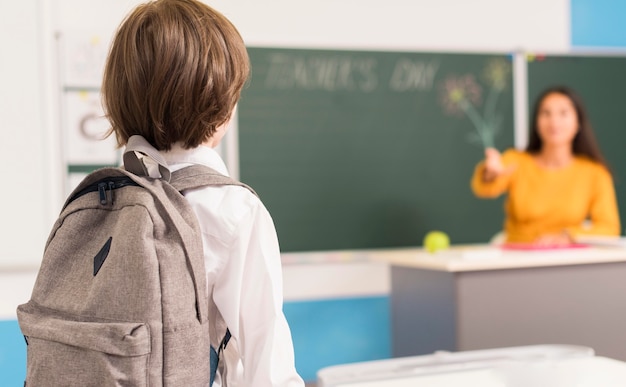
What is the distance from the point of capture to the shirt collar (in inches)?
47.4

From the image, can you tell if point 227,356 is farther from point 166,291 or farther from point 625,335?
point 625,335

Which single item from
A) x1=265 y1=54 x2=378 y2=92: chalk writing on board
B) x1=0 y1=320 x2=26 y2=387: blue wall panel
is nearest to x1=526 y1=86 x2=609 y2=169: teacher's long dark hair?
x1=265 y1=54 x2=378 y2=92: chalk writing on board

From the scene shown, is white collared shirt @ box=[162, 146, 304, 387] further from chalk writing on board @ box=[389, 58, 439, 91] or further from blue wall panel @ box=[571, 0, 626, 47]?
blue wall panel @ box=[571, 0, 626, 47]

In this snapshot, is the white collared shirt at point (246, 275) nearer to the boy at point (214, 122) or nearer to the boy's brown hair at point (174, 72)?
the boy at point (214, 122)

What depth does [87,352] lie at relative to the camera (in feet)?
3.36

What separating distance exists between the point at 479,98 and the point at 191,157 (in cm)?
312

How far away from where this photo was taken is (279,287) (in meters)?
1.12

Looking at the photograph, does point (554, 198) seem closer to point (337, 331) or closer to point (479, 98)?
point (479, 98)

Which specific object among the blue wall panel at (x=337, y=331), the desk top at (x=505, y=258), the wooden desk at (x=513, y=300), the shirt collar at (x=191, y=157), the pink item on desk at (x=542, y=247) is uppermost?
the shirt collar at (x=191, y=157)

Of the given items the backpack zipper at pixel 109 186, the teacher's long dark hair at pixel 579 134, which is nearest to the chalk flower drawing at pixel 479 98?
the teacher's long dark hair at pixel 579 134

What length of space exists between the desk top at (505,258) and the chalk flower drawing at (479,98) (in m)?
0.96

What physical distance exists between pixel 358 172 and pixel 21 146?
1644mm

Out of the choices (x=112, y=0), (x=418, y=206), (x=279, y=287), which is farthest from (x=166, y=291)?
(x=418, y=206)

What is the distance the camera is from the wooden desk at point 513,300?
2.95 metres
